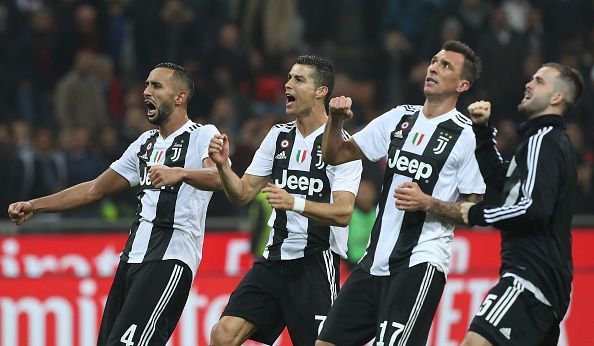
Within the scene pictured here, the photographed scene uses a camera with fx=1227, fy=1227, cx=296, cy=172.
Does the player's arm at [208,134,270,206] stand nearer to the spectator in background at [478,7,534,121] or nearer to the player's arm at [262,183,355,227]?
the player's arm at [262,183,355,227]

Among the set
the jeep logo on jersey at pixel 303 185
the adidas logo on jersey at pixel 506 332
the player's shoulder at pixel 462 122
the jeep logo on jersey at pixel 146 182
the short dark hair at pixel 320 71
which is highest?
the short dark hair at pixel 320 71

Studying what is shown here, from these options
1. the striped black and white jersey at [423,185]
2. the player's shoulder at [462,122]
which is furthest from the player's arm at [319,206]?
the player's shoulder at [462,122]

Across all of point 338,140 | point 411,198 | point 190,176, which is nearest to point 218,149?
point 190,176

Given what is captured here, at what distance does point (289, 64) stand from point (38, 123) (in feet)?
12.4

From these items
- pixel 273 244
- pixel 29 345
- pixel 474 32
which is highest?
pixel 474 32

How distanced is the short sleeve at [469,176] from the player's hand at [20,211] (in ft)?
10.6

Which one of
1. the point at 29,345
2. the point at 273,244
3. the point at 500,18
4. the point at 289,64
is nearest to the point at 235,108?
the point at 289,64

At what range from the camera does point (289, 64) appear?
18281 mm

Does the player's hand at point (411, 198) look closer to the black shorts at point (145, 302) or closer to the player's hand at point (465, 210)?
the player's hand at point (465, 210)

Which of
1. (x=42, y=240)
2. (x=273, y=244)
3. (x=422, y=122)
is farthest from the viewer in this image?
(x=42, y=240)

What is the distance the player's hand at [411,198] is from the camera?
25.6ft

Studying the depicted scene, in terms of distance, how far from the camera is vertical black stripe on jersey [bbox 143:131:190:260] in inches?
345

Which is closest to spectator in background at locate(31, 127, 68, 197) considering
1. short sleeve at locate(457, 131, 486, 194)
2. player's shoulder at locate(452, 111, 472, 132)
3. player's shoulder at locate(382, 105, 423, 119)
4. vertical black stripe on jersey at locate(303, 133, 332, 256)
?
vertical black stripe on jersey at locate(303, 133, 332, 256)

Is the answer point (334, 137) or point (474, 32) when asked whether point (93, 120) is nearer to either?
point (474, 32)
